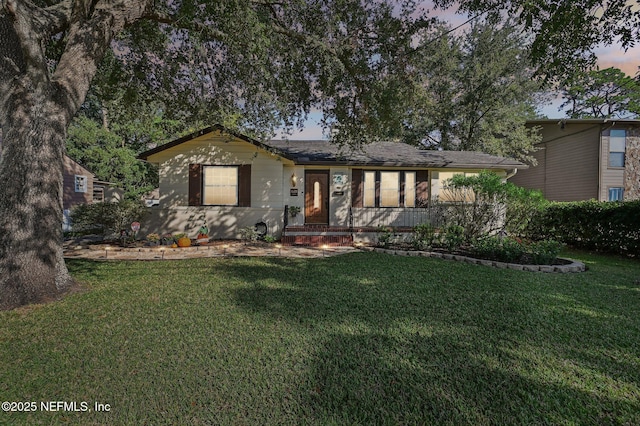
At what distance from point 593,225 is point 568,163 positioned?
9160 mm

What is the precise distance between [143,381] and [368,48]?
7.75m

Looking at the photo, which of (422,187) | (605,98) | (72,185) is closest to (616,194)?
(422,187)

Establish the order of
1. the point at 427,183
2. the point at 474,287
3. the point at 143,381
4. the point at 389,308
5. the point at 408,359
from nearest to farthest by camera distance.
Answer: the point at 143,381
the point at 408,359
the point at 389,308
the point at 474,287
the point at 427,183

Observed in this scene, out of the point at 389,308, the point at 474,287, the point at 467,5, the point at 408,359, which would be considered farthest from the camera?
the point at 467,5

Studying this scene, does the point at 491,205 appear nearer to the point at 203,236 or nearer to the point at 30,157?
the point at 203,236

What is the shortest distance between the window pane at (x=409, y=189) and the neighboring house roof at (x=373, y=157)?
661mm

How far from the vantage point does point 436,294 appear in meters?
4.49

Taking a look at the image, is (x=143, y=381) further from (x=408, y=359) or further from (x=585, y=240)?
(x=585, y=240)

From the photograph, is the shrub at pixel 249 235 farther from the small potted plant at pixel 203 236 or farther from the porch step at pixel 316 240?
the small potted plant at pixel 203 236

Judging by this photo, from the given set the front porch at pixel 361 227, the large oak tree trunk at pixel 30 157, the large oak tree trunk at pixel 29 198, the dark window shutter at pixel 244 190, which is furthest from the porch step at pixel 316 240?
the large oak tree trunk at pixel 29 198

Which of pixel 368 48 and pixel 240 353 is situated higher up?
pixel 368 48

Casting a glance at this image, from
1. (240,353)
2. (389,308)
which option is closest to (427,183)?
(389,308)

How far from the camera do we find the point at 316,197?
1152 centimetres

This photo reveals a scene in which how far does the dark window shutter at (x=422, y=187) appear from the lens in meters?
11.8
